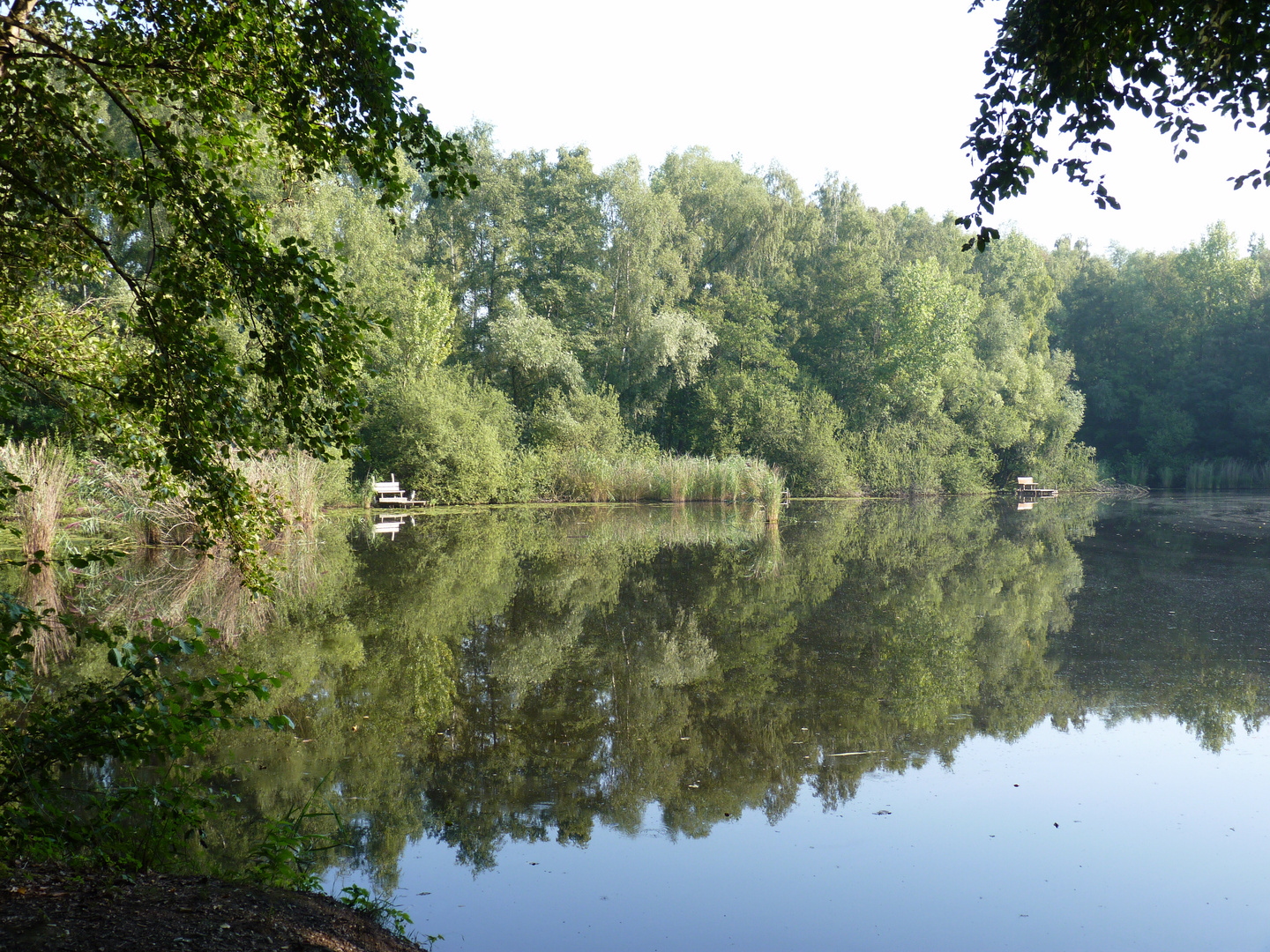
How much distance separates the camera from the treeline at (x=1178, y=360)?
42.7 metres

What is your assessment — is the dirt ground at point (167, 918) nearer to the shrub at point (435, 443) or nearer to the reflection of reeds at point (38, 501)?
the reflection of reeds at point (38, 501)

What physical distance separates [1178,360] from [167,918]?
5264cm

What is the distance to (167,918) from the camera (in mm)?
2631

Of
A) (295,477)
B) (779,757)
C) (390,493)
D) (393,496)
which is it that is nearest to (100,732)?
(779,757)

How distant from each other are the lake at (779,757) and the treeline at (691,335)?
54.2 ft

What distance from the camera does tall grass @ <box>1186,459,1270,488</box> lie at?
41000 millimetres

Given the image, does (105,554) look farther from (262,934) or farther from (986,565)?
(986,565)

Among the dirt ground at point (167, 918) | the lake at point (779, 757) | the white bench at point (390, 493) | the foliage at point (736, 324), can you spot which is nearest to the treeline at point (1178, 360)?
the foliage at point (736, 324)

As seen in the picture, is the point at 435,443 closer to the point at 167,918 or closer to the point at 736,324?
the point at 736,324

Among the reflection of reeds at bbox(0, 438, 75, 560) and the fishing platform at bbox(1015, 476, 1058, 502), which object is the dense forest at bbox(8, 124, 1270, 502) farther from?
the reflection of reeds at bbox(0, 438, 75, 560)

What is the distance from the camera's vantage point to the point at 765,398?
109ft

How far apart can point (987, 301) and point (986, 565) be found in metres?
32.3

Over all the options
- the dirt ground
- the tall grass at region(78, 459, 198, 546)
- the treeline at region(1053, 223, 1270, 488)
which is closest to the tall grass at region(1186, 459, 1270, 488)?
the treeline at region(1053, 223, 1270, 488)

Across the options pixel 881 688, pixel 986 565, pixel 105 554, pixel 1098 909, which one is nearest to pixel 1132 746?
pixel 881 688
